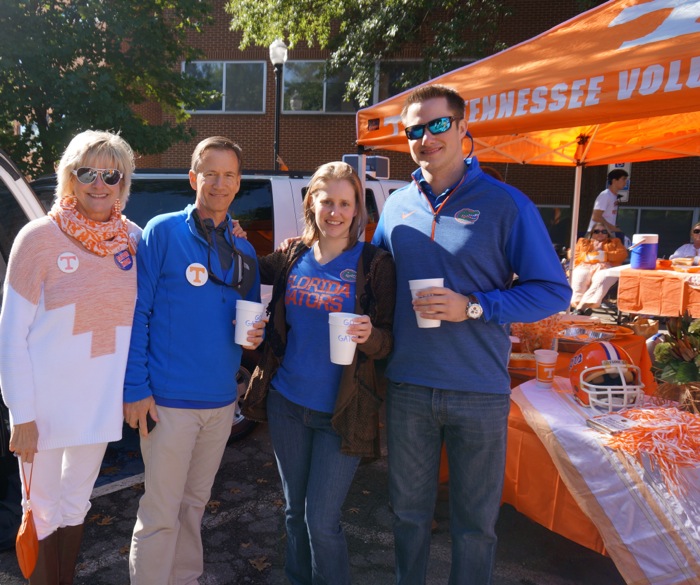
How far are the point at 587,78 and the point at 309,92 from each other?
1502 cm

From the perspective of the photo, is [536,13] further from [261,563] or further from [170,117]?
[261,563]

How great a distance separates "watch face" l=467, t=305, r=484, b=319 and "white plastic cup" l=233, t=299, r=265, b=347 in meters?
0.79

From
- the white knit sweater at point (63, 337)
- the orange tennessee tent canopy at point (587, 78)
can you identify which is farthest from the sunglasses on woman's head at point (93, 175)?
the orange tennessee tent canopy at point (587, 78)

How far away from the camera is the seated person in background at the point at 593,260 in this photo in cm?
880

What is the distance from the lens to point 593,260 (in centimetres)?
895

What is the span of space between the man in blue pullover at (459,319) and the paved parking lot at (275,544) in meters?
0.89

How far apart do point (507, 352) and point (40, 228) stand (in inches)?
72.9

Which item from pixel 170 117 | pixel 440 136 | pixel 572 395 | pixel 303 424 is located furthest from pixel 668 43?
pixel 170 117

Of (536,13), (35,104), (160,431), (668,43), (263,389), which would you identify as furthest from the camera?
(536,13)

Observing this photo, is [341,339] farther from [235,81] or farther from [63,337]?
[235,81]

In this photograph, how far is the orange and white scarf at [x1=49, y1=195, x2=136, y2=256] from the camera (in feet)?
7.11

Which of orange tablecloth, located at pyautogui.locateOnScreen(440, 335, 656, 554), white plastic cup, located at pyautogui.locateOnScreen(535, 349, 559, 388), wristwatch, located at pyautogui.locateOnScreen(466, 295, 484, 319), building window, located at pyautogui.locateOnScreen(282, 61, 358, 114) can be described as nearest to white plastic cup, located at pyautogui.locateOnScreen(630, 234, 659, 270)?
white plastic cup, located at pyautogui.locateOnScreen(535, 349, 559, 388)

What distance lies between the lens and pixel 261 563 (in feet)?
10.1

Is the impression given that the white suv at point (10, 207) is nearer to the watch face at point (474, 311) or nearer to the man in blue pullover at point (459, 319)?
the man in blue pullover at point (459, 319)
